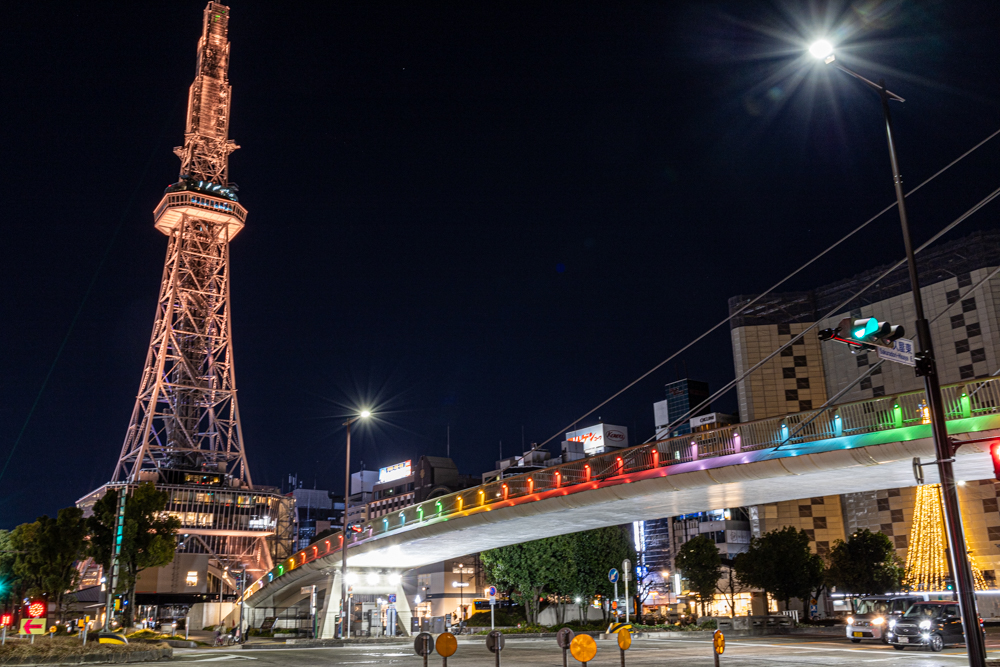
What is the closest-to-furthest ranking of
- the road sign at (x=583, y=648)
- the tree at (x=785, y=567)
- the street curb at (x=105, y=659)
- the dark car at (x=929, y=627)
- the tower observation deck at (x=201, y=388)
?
the road sign at (x=583, y=648) < the street curb at (x=105, y=659) < the dark car at (x=929, y=627) < the tree at (x=785, y=567) < the tower observation deck at (x=201, y=388)

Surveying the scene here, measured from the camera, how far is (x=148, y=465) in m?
113

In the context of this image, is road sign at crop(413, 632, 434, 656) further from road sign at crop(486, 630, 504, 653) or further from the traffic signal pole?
the traffic signal pole

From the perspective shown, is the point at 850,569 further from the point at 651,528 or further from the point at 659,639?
the point at 651,528

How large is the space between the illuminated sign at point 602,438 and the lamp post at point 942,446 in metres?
127

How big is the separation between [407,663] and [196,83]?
13004 cm

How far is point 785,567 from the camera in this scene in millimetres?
60000

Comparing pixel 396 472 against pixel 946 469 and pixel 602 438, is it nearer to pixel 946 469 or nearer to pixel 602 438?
pixel 602 438

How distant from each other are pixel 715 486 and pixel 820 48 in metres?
18.8

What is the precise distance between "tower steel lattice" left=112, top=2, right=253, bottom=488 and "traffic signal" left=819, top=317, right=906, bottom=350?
11139 cm

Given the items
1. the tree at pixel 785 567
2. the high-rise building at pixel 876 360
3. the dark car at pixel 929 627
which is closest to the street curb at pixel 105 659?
the dark car at pixel 929 627

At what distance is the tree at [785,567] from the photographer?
196 ft

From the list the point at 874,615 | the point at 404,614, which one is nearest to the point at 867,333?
the point at 874,615

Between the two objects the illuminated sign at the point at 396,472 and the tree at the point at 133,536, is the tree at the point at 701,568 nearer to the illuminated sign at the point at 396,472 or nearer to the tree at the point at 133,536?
the tree at the point at 133,536

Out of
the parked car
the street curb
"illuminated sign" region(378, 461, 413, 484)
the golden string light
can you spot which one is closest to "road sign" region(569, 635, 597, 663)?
the street curb
